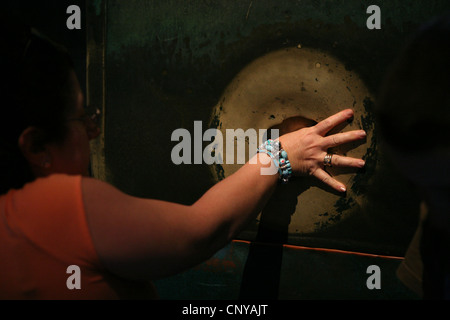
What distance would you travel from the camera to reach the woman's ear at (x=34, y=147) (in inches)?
25.0

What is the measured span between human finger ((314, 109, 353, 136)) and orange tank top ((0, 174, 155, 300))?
58cm

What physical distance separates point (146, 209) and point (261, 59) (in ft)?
1.71

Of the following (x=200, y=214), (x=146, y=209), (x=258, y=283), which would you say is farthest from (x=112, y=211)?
(x=258, y=283)

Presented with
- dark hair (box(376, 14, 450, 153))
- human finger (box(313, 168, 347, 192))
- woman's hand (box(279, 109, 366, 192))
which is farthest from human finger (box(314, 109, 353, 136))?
dark hair (box(376, 14, 450, 153))

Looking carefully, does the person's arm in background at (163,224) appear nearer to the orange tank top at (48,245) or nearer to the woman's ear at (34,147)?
the orange tank top at (48,245)

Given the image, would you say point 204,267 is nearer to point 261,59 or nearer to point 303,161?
point 303,161

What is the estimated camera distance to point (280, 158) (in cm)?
82

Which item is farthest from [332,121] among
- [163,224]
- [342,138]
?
[163,224]

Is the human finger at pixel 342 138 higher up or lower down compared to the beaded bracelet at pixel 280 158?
higher up

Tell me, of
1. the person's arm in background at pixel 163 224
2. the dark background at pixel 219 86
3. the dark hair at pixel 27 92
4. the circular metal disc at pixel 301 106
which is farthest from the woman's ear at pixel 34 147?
the circular metal disc at pixel 301 106

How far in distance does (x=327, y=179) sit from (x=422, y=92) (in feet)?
1.34

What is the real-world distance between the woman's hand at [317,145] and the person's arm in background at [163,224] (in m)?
0.11

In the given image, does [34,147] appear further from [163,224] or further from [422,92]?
[422,92]

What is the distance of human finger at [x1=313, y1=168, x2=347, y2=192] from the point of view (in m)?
0.85
